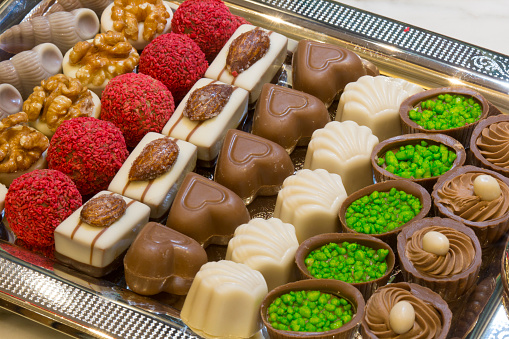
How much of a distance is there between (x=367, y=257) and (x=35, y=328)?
3.80 ft

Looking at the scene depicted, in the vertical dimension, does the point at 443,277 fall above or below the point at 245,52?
below

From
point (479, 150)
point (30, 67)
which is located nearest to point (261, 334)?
point (479, 150)

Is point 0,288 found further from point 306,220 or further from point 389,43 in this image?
point 389,43

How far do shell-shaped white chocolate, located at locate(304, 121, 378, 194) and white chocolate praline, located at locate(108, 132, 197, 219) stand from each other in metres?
0.47

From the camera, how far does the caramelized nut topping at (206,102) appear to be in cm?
303

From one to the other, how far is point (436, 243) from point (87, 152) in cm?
125

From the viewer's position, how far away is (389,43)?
343 centimetres

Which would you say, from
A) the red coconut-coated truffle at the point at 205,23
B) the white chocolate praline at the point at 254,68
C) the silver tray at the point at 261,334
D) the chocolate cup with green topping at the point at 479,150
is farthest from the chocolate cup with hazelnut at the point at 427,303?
the red coconut-coated truffle at the point at 205,23

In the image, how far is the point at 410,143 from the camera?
9.34 ft

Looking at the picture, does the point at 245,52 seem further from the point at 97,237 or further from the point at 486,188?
the point at 486,188

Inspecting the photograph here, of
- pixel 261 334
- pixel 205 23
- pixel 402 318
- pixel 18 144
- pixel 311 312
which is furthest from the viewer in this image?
pixel 205 23

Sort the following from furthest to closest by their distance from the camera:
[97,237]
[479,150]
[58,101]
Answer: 1. [58,101]
2. [479,150]
3. [97,237]

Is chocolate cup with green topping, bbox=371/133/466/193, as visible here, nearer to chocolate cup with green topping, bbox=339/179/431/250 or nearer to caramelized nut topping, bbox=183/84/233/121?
chocolate cup with green topping, bbox=339/179/431/250

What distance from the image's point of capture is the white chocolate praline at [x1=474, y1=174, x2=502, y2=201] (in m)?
2.55
